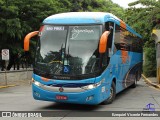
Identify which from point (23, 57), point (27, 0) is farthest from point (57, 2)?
point (23, 57)

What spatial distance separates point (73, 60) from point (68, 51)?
1.24 ft

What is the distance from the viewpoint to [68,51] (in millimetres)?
11625

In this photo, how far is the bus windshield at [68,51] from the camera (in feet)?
37.5

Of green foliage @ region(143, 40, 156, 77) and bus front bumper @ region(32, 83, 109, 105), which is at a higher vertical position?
bus front bumper @ region(32, 83, 109, 105)

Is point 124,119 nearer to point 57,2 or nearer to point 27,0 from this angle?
point 27,0

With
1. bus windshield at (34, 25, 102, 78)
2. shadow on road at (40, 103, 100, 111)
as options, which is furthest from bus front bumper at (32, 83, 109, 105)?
shadow on road at (40, 103, 100, 111)

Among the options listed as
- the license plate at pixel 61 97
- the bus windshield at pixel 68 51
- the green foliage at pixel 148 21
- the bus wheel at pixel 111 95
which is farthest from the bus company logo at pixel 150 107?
the green foliage at pixel 148 21

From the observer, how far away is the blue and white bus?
11.3 meters

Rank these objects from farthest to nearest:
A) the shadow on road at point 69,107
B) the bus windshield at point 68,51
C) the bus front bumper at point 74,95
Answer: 1. the shadow on road at point 69,107
2. the bus windshield at point 68,51
3. the bus front bumper at point 74,95

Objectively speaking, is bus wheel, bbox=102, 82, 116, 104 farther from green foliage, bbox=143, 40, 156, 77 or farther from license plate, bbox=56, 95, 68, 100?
green foliage, bbox=143, 40, 156, 77

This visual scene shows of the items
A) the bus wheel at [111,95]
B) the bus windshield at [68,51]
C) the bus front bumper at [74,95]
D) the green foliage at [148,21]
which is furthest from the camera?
the green foliage at [148,21]

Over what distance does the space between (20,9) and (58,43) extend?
61.9 ft

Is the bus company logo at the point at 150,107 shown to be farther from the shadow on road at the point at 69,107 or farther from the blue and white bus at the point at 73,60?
the shadow on road at the point at 69,107

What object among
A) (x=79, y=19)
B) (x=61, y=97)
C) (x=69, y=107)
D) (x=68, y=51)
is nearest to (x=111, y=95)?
(x=69, y=107)
